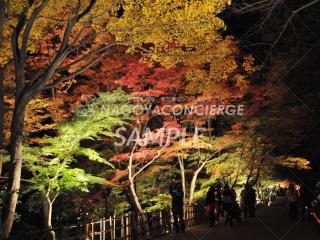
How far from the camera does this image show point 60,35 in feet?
54.8

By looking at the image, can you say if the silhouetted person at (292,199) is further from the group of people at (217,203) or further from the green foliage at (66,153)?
the green foliage at (66,153)

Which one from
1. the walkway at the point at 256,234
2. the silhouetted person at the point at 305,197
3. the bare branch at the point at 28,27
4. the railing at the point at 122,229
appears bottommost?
the walkway at the point at 256,234

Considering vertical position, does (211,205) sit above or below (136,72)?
below

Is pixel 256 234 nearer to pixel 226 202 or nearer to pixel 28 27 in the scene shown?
pixel 226 202

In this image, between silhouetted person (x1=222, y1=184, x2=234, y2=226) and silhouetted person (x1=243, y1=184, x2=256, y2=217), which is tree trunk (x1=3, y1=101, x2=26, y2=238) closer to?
silhouetted person (x1=222, y1=184, x2=234, y2=226)

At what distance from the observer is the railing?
994cm

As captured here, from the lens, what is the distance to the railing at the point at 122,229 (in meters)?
9.94

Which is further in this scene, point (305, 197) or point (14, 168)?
point (305, 197)

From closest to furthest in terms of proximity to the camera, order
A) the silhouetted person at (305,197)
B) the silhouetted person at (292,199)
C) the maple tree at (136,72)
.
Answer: the maple tree at (136,72)
the silhouetted person at (292,199)
the silhouetted person at (305,197)

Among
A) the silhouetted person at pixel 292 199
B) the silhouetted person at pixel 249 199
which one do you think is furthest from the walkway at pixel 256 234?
the silhouetted person at pixel 249 199

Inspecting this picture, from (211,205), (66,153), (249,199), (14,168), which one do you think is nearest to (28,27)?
(14,168)

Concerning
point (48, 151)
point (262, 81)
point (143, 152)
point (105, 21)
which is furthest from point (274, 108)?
point (48, 151)

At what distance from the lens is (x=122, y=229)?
40.4 ft

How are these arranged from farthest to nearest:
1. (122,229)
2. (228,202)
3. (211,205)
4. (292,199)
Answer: (292,199), (211,205), (228,202), (122,229)
